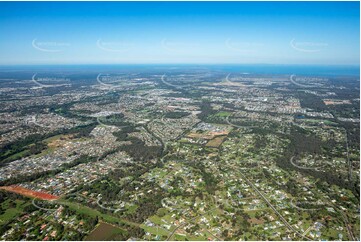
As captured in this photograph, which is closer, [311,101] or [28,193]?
[28,193]

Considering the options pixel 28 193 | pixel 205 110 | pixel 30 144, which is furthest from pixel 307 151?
pixel 30 144

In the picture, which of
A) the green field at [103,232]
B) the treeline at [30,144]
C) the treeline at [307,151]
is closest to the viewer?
the green field at [103,232]

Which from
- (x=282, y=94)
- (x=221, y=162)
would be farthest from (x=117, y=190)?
(x=282, y=94)

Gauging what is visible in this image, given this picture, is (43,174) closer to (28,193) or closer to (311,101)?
(28,193)

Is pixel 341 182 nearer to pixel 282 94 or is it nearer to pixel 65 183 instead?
pixel 65 183

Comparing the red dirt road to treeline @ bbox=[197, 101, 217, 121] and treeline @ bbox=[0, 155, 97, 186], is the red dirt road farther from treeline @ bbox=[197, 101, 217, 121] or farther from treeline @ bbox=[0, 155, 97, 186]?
treeline @ bbox=[197, 101, 217, 121]

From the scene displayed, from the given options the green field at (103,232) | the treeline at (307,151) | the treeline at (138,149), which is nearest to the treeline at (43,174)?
the treeline at (138,149)

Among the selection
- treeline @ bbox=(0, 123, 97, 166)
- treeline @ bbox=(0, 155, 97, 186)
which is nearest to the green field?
treeline @ bbox=(0, 155, 97, 186)

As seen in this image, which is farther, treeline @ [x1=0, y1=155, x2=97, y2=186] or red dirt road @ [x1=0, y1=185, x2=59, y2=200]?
treeline @ [x1=0, y1=155, x2=97, y2=186]

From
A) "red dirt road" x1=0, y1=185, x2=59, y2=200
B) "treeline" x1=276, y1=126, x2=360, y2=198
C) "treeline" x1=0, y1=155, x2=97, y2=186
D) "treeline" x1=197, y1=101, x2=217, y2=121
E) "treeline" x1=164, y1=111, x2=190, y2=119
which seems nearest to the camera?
"red dirt road" x1=0, y1=185, x2=59, y2=200

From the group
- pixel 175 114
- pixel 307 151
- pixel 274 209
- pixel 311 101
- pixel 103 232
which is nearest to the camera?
pixel 103 232

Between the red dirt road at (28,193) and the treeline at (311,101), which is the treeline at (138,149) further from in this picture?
the treeline at (311,101)
